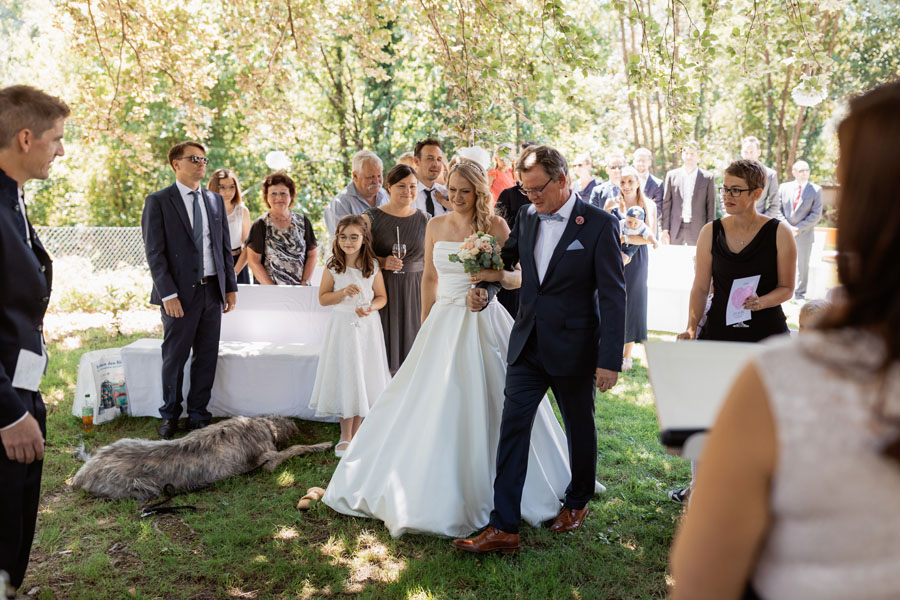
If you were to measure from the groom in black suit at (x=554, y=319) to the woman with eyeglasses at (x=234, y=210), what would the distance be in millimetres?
4140

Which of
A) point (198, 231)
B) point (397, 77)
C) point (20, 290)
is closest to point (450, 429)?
point (20, 290)

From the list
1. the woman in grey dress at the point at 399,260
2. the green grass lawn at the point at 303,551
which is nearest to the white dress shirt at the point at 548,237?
the green grass lawn at the point at 303,551

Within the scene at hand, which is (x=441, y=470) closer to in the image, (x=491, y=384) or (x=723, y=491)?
(x=491, y=384)

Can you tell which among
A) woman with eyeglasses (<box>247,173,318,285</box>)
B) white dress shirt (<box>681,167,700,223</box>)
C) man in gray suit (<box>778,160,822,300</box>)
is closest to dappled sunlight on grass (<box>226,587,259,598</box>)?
woman with eyeglasses (<box>247,173,318,285</box>)

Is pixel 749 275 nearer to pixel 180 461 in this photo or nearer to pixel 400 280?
pixel 400 280

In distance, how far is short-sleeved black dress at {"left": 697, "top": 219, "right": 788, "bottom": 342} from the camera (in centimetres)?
381

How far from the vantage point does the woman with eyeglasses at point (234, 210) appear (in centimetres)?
722

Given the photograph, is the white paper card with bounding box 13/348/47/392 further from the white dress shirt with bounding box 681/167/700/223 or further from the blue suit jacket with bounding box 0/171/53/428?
the white dress shirt with bounding box 681/167/700/223

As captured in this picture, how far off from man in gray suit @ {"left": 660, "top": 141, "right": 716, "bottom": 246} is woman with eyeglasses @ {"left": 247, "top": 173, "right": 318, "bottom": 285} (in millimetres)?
5441

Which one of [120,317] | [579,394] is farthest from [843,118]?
[120,317]

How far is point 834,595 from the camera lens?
0.99 m

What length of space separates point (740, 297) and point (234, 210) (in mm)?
5298

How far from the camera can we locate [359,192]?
6.17 metres

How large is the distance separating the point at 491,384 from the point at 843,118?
3.23 m
